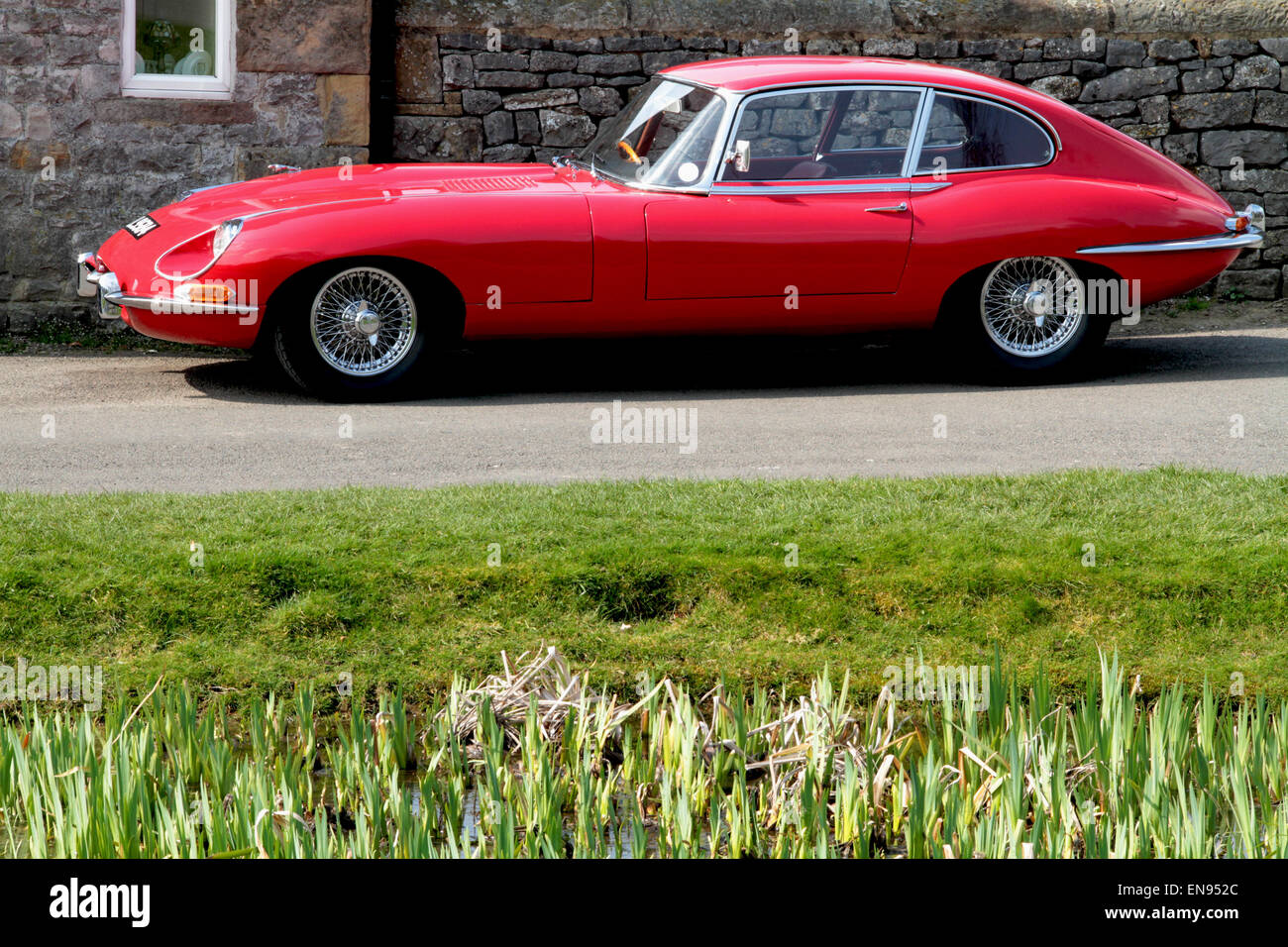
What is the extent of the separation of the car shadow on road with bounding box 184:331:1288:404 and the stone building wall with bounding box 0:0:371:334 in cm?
168

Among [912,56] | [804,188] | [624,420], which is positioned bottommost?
[624,420]

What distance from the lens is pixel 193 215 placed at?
7.69 meters

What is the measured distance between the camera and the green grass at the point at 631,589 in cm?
466

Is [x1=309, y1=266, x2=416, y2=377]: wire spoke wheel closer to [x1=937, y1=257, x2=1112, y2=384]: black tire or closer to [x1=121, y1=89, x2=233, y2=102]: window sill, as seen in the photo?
[x1=937, y1=257, x2=1112, y2=384]: black tire

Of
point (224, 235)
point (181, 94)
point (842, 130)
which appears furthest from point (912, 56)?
point (224, 235)

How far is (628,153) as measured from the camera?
8.30 metres

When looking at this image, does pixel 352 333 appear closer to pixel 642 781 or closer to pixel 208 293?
pixel 208 293

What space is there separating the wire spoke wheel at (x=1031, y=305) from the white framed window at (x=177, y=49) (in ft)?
16.7

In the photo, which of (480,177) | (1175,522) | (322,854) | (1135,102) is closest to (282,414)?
(480,177)

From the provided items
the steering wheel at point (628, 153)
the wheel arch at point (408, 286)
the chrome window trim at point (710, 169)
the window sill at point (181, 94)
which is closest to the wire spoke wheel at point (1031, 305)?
the chrome window trim at point (710, 169)

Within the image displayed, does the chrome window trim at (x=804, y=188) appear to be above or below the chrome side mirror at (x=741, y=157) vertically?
below

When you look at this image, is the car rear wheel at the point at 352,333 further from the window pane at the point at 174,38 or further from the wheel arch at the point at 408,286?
the window pane at the point at 174,38

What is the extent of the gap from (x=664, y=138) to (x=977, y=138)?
170cm
